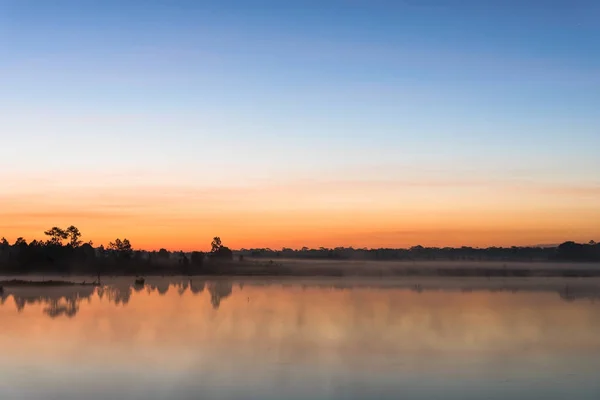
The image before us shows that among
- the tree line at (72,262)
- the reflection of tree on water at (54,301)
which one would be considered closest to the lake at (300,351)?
the reflection of tree on water at (54,301)

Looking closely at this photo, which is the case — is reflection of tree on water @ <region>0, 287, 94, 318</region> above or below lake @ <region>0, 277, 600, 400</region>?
above

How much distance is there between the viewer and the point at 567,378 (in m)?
19.3

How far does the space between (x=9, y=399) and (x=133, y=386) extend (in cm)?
312

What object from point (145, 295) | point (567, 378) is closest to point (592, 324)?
point (567, 378)

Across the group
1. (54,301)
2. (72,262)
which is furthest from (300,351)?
(72,262)

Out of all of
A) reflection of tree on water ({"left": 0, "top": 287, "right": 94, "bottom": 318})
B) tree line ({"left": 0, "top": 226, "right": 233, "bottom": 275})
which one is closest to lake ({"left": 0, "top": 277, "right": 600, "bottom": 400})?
reflection of tree on water ({"left": 0, "top": 287, "right": 94, "bottom": 318})

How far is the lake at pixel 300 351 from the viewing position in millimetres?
17688

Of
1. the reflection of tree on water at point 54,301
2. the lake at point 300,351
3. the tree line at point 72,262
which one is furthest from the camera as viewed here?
the tree line at point 72,262

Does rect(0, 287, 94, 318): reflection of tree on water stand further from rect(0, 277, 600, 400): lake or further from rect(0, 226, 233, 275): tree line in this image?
rect(0, 226, 233, 275): tree line

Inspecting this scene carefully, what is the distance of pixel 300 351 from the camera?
23.6 m

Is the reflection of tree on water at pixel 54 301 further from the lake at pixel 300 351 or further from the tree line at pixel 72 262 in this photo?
the tree line at pixel 72 262

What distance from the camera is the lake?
A: 58.0 feet

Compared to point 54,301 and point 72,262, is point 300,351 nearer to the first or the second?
point 54,301

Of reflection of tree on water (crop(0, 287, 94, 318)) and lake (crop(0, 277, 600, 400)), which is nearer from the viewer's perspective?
lake (crop(0, 277, 600, 400))
